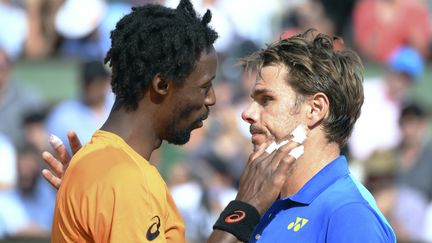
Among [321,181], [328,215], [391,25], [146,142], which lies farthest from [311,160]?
[391,25]

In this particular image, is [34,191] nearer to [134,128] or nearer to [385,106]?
[385,106]

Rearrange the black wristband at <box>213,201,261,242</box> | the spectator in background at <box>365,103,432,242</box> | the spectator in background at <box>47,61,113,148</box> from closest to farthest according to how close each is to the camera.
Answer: the black wristband at <box>213,201,261,242</box>, the spectator in background at <box>365,103,432,242</box>, the spectator in background at <box>47,61,113,148</box>

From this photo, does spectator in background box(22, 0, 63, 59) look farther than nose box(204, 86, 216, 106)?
Yes

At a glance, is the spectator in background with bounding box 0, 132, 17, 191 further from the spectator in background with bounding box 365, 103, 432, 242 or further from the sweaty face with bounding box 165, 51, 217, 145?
the sweaty face with bounding box 165, 51, 217, 145

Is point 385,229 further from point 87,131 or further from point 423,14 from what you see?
point 423,14

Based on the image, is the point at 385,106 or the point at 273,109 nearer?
the point at 273,109

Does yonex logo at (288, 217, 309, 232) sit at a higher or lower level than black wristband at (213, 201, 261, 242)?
lower

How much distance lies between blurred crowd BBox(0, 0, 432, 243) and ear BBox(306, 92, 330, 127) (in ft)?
15.3

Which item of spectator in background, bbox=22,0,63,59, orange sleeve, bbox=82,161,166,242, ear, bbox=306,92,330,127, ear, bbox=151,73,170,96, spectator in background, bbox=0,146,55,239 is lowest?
spectator in background, bbox=0,146,55,239

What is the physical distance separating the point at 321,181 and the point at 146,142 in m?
0.67

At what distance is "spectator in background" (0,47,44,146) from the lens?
28.6ft

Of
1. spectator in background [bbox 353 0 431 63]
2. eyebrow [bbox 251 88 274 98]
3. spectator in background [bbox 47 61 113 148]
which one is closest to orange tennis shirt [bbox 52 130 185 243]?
eyebrow [bbox 251 88 274 98]

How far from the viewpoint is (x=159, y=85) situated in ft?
10.3

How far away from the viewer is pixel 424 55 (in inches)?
356
